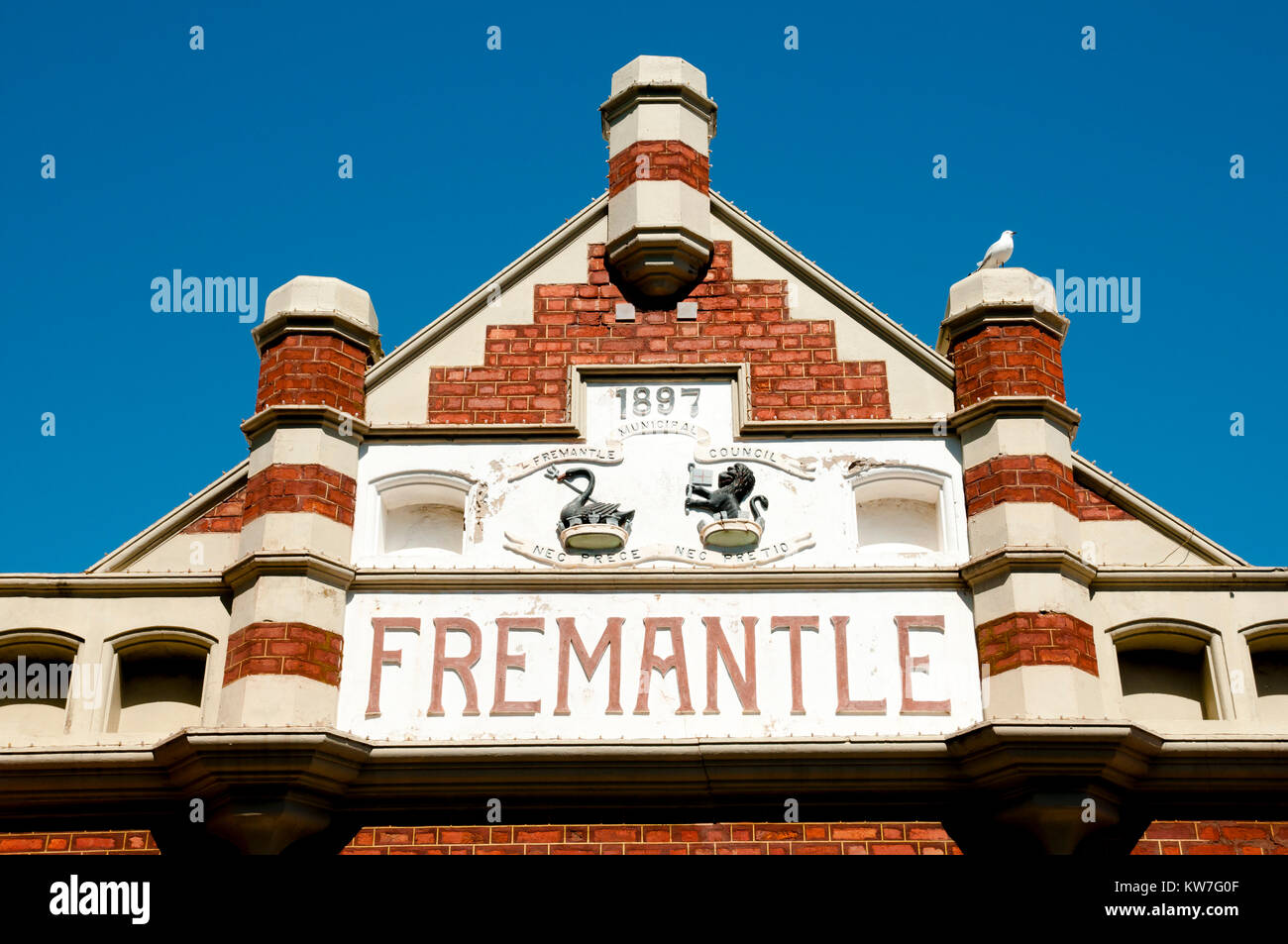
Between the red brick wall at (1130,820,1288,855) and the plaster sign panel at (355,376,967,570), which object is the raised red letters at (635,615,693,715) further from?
the red brick wall at (1130,820,1288,855)

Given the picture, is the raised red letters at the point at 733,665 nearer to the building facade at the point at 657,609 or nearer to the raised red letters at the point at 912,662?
the building facade at the point at 657,609

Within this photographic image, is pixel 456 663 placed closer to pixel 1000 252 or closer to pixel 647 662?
pixel 647 662

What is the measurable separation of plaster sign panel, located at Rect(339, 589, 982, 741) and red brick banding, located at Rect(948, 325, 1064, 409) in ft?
6.21

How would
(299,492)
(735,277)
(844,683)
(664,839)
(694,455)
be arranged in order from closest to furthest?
1. (664,839)
2. (844,683)
3. (299,492)
4. (694,455)
5. (735,277)

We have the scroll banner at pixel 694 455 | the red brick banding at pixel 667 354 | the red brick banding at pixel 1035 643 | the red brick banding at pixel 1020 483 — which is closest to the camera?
the red brick banding at pixel 1035 643

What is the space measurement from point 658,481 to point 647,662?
5.31ft

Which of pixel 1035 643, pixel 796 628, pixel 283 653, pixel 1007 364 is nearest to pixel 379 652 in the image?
pixel 283 653

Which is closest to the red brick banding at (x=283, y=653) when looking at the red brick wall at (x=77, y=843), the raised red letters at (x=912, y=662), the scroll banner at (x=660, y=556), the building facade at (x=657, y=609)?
the building facade at (x=657, y=609)

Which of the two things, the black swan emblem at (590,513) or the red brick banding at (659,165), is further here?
the red brick banding at (659,165)

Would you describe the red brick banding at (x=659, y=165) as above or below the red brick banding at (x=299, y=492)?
above

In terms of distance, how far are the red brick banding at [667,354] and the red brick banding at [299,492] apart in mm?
1095

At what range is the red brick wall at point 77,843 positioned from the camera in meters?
12.0

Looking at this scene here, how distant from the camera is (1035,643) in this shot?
38.9 feet

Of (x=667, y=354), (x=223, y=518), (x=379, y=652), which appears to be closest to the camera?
(x=379, y=652)
